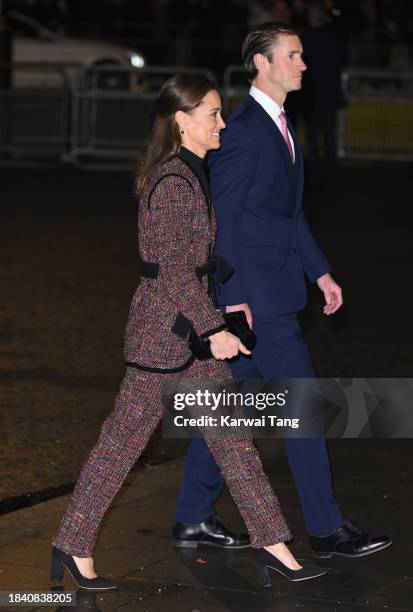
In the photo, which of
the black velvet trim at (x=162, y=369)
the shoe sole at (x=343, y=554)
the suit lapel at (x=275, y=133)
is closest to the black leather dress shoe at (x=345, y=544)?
the shoe sole at (x=343, y=554)

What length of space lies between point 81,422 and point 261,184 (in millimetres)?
2566

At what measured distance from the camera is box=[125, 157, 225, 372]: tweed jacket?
4.97 m

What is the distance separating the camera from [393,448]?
24.5ft

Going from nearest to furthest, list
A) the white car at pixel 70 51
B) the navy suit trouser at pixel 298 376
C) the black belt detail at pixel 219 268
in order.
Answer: the black belt detail at pixel 219 268
the navy suit trouser at pixel 298 376
the white car at pixel 70 51

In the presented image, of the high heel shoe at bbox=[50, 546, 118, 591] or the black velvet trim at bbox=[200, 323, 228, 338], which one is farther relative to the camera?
the high heel shoe at bbox=[50, 546, 118, 591]

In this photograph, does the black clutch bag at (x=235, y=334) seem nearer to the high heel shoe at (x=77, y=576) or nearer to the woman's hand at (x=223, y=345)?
the woman's hand at (x=223, y=345)

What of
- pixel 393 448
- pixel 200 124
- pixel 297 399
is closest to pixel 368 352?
pixel 393 448

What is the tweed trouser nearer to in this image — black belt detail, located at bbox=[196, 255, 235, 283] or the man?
black belt detail, located at bbox=[196, 255, 235, 283]

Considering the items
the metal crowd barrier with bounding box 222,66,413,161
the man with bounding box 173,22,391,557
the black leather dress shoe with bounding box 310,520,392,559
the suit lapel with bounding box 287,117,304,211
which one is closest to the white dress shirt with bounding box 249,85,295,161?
the man with bounding box 173,22,391,557

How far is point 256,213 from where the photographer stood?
556cm

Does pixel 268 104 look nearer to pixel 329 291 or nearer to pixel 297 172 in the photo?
pixel 297 172

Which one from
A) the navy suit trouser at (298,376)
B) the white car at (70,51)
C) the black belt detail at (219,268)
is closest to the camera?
the black belt detail at (219,268)

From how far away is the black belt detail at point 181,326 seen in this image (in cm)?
A: 504

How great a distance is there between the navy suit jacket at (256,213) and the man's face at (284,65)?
12 centimetres
